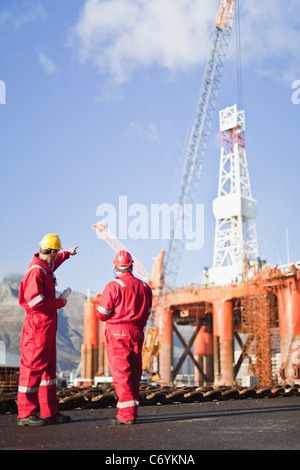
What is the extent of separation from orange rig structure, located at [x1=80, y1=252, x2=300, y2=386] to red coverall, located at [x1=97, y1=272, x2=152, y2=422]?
86.0 ft

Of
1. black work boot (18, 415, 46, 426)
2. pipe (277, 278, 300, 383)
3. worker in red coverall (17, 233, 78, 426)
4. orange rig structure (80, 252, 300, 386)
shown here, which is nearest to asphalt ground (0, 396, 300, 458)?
black work boot (18, 415, 46, 426)

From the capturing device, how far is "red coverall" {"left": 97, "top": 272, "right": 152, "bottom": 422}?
5.44 m

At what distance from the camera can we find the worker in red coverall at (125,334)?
543 cm

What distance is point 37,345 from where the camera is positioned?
211 inches

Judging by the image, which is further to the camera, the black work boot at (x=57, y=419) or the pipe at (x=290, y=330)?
the pipe at (x=290, y=330)

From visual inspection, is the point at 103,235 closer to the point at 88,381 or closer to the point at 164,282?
the point at 164,282

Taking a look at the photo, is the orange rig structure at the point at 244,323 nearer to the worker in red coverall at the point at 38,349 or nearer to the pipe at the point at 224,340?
the pipe at the point at 224,340

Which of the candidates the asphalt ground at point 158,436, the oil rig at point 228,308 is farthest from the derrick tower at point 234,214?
the asphalt ground at point 158,436

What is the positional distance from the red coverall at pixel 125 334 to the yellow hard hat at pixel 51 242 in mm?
765

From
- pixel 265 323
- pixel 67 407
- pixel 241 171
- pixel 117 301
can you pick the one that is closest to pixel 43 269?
pixel 117 301

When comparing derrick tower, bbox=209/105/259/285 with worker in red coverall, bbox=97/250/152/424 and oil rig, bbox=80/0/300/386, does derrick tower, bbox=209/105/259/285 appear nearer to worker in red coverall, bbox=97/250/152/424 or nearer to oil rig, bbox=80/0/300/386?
oil rig, bbox=80/0/300/386

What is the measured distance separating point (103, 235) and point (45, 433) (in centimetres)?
6705

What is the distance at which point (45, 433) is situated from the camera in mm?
4527
